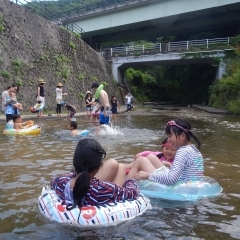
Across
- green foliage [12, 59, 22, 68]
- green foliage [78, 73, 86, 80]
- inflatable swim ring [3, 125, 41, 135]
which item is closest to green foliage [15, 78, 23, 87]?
green foliage [12, 59, 22, 68]

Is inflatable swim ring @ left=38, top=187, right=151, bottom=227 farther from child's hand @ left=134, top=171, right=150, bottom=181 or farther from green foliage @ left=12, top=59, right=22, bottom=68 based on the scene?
green foliage @ left=12, top=59, right=22, bottom=68

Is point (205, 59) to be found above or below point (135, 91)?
above

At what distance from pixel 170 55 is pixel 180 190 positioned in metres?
29.1

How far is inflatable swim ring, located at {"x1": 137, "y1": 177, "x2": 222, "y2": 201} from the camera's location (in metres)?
4.38

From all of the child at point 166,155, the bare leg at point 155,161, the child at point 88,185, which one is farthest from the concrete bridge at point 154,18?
the child at point 88,185

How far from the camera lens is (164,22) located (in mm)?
36750

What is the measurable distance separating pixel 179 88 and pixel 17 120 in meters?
36.5

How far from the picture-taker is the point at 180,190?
4414 mm

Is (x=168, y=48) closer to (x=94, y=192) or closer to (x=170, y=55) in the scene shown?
(x=170, y=55)

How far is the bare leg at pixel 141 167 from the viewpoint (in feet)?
15.7

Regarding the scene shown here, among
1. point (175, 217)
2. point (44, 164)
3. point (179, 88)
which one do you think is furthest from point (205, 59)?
point (175, 217)

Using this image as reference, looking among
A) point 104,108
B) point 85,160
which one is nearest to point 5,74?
point 104,108

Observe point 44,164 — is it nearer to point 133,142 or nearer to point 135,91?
point 133,142

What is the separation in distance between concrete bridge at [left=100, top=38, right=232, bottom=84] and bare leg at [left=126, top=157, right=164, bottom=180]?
2658cm
